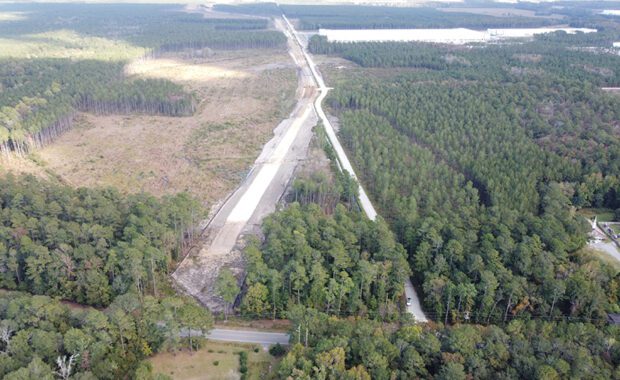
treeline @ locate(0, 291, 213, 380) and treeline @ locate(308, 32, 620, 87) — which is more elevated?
treeline @ locate(308, 32, 620, 87)

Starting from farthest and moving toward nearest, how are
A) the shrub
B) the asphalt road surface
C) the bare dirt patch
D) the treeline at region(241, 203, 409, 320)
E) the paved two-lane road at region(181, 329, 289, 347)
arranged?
1. the bare dirt patch
2. the asphalt road surface
3. the treeline at region(241, 203, 409, 320)
4. the paved two-lane road at region(181, 329, 289, 347)
5. the shrub

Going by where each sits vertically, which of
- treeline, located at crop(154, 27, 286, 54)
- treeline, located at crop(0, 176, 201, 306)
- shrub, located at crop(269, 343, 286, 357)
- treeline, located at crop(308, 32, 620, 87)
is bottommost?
shrub, located at crop(269, 343, 286, 357)

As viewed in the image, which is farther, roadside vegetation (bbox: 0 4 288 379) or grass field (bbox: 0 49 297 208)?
grass field (bbox: 0 49 297 208)

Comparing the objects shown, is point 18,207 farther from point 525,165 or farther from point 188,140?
point 525,165

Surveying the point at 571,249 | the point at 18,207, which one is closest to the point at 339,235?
the point at 571,249

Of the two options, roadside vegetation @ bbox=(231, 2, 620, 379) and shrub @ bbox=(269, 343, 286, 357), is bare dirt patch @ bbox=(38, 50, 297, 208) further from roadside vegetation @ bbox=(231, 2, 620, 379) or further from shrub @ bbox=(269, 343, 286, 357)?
shrub @ bbox=(269, 343, 286, 357)

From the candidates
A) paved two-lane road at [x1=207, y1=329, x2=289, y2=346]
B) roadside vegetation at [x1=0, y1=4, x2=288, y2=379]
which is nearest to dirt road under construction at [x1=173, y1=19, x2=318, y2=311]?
roadside vegetation at [x1=0, y1=4, x2=288, y2=379]

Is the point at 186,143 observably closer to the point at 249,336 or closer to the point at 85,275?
the point at 85,275

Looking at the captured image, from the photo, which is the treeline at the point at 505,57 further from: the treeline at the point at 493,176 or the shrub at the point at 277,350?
the shrub at the point at 277,350
